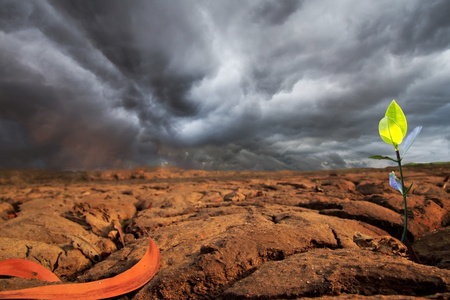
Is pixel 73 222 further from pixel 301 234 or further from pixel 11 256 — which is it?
pixel 301 234

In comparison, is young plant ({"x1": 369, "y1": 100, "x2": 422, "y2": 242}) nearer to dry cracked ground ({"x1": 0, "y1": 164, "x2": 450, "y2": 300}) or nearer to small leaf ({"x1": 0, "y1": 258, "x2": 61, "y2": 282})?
dry cracked ground ({"x1": 0, "y1": 164, "x2": 450, "y2": 300})

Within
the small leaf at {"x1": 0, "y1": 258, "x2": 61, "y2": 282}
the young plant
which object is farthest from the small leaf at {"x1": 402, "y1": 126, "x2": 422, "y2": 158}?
the small leaf at {"x1": 0, "y1": 258, "x2": 61, "y2": 282}

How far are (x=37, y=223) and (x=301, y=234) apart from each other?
2.90 meters

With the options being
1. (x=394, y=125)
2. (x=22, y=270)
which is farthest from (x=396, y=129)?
(x=22, y=270)

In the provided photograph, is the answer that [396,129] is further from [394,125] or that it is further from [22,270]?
[22,270]

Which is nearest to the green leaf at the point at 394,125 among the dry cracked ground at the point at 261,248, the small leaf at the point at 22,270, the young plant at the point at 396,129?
the young plant at the point at 396,129

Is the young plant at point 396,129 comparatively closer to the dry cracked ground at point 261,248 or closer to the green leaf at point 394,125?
the green leaf at point 394,125

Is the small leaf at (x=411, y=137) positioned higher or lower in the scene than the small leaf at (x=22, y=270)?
higher

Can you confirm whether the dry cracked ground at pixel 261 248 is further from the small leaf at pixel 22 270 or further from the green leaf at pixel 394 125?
the green leaf at pixel 394 125

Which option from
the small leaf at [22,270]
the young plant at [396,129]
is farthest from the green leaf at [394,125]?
the small leaf at [22,270]

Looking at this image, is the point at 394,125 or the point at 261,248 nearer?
the point at 394,125

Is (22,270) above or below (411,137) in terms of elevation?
below

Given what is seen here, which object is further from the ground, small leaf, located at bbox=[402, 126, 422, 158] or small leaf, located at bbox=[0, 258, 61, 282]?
small leaf, located at bbox=[402, 126, 422, 158]

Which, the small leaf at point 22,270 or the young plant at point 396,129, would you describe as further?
the small leaf at point 22,270
